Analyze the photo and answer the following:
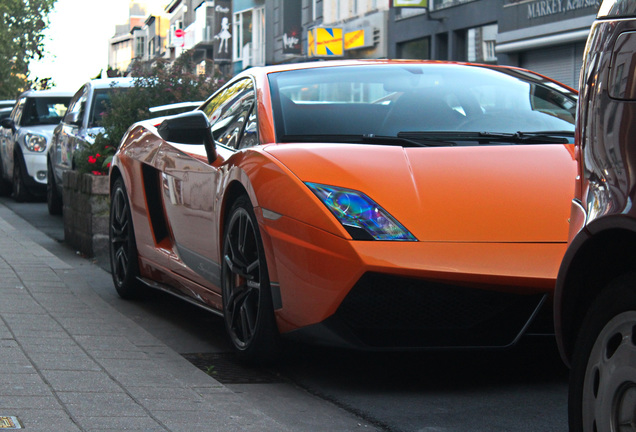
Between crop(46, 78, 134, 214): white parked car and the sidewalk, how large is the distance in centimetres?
694

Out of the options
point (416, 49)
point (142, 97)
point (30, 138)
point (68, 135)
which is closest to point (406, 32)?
point (416, 49)

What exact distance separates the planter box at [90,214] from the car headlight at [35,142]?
7.02 m

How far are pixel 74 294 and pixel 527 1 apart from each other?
20.0 metres

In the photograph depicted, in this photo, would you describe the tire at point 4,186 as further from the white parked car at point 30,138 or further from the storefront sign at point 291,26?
the storefront sign at point 291,26

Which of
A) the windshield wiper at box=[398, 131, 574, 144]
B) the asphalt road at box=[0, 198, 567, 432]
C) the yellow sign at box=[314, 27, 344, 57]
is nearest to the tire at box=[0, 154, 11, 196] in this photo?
the asphalt road at box=[0, 198, 567, 432]

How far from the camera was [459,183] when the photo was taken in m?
4.45

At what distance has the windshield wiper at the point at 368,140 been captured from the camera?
16.0 feet

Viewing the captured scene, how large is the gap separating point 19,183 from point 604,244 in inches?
611

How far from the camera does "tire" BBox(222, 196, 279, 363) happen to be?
470 centimetres

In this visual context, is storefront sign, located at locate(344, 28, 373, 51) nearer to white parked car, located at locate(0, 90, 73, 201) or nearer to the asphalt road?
white parked car, located at locate(0, 90, 73, 201)

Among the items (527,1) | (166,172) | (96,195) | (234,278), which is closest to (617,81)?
(234,278)

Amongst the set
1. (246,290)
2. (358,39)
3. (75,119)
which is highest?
(358,39)

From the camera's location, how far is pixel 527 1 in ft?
82.9

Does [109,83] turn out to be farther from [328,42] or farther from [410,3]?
[328,42]
